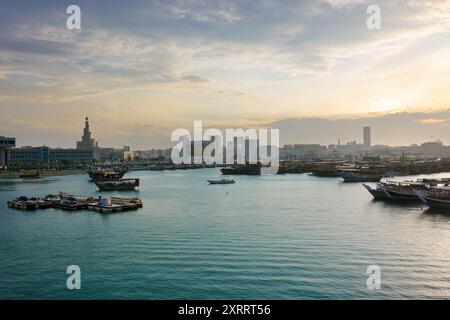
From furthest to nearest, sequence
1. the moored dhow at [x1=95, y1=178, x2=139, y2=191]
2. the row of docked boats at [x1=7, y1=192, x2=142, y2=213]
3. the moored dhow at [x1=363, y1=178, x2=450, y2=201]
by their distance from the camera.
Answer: the moored dhow at [x1=95, y1=178, x2=139, y2=191], the moored dhow at [x1=363, y1=178, x2=450, y2=201], the row of docked boats at [x1=7, y1=192, x2=142, y2=213]

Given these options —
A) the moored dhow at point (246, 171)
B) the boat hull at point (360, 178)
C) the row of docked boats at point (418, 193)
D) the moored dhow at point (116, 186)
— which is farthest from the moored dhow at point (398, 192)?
the moored dhow at point (246, 171)

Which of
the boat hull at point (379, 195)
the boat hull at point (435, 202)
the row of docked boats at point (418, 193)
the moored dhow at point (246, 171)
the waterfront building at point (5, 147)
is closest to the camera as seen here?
the boat hull at point (435, 202)

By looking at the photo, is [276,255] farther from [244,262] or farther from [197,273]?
[197,273]

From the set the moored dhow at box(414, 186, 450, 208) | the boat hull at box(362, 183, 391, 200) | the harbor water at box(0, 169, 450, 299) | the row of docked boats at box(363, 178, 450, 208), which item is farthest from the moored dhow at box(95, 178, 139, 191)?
the moored dhow at box(414, 186, 450, 208)

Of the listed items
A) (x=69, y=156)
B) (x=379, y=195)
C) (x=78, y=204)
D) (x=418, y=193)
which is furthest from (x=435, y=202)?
(x=69, y=156)

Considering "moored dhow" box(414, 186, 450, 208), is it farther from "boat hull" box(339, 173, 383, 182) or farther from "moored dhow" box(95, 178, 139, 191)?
"moored dhow" box(95, 178, 139, 191)

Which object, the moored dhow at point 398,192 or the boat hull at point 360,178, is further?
the boat hull at point 360,178

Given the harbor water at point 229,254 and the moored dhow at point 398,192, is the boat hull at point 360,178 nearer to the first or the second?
the moored dhow at point 398,192

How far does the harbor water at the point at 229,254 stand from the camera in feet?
25.1

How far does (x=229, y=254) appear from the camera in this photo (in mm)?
10062

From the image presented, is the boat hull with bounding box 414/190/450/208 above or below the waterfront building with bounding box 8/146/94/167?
below

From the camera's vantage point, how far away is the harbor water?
7.65 metres

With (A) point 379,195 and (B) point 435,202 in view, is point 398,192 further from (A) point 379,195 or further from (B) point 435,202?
(B) point 435,202

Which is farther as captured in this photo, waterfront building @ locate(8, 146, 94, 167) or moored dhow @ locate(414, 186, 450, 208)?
waterfront building @ locate(8, 146, 94, 167)
